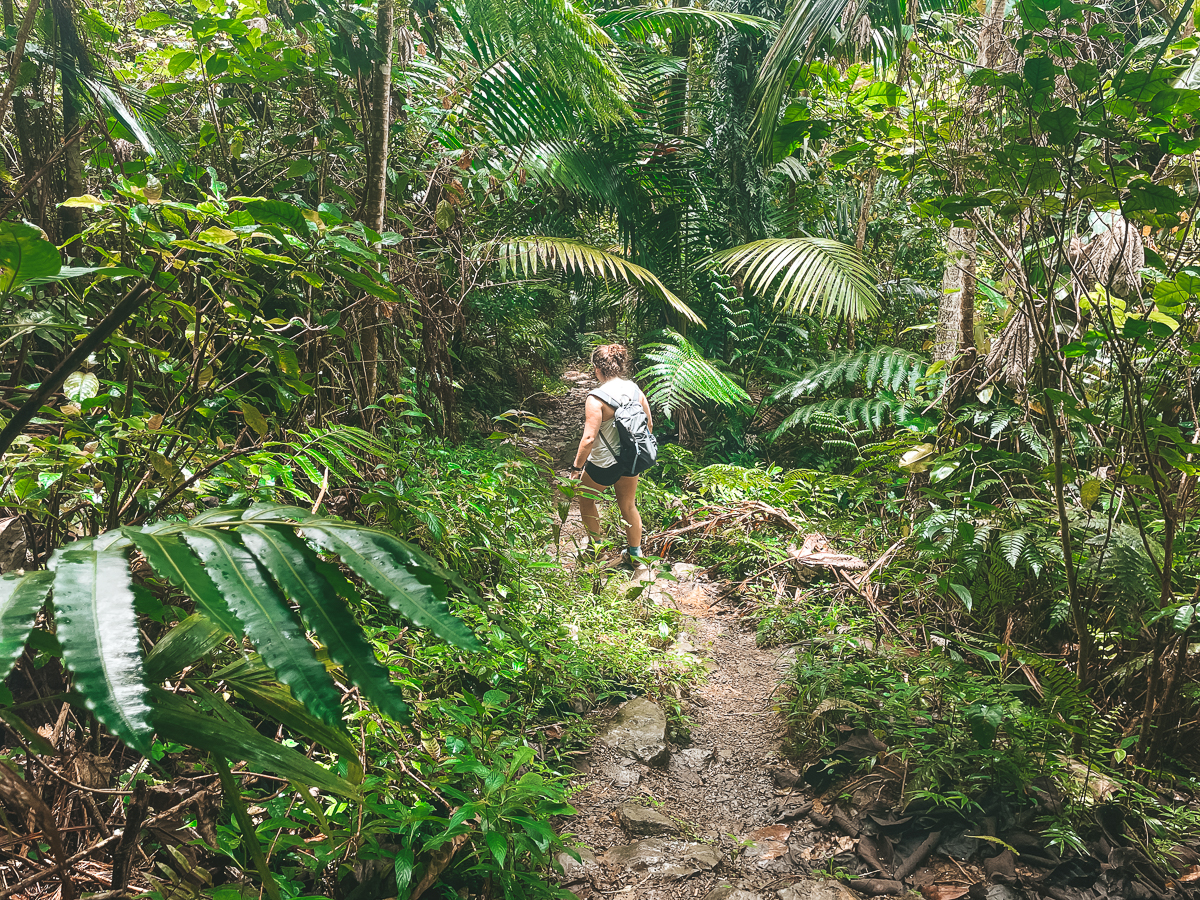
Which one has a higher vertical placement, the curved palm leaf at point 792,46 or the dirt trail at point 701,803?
the curved palm leaf at point 792,46

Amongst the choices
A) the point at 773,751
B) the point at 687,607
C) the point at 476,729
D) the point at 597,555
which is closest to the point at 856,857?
the point at 773,751

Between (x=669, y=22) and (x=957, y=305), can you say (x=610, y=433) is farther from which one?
(x=669, y=22)

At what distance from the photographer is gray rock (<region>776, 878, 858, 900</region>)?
197 centimetres

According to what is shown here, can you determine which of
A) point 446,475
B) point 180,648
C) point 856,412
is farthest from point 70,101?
point 856,412

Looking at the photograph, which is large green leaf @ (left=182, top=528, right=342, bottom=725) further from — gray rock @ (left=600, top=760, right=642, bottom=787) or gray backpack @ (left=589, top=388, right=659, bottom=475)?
gray backpack @ (left=589, top=388, right=659, bottom=475)

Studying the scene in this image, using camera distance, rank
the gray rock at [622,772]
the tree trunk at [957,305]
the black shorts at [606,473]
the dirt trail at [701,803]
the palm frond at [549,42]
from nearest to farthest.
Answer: the dirt trail at [701,803], the gray rock at [622,772], the palm frond at [549,42], the tree trunk at [957,305], the black shorts at [606,473]

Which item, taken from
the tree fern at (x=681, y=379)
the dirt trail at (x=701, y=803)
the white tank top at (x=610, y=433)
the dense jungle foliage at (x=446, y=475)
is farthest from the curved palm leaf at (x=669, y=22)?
the dirt trail at (x=701, y=803)

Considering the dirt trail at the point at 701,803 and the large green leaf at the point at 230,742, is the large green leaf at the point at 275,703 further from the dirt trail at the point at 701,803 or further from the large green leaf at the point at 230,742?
the dirt trail at the point at 701,803

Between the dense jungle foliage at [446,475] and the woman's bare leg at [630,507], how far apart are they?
18.4 inches

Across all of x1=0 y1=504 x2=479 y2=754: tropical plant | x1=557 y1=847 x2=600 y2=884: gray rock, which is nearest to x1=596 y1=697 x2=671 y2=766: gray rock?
x1=557 y1=847 x2=600 y2=884: gray rock

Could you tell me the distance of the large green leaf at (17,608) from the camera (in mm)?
591

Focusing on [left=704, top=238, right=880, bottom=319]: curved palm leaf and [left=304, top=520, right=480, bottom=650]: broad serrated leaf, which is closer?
[left=304, top=520, right=480, bottom=650]: broad serrated leaf

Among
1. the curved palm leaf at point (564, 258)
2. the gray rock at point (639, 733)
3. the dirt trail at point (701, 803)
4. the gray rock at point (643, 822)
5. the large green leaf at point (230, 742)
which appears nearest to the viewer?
the large green leaf at point (230, 742)

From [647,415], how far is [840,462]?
236cm
